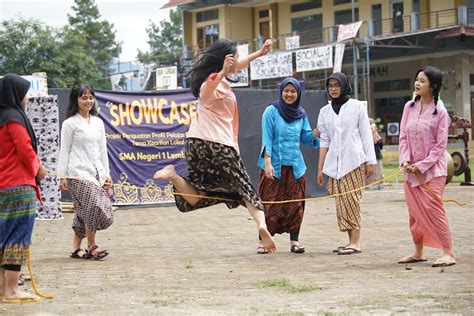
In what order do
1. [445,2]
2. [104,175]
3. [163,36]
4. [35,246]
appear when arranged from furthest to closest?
[163,36], [445,2], [35,246], [104,175]

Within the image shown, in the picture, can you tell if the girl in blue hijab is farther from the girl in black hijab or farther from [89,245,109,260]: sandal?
the girl in black hijab

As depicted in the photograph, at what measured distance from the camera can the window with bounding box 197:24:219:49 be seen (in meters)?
53.6

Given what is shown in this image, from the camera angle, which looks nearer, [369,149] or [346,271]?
[346,271]

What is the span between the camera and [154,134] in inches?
666

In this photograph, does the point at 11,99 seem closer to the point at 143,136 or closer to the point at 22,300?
the point at 22,300

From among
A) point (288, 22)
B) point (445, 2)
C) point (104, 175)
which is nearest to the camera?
point (104, 175)

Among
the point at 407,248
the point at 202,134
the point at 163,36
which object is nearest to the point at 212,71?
the point at 202,134

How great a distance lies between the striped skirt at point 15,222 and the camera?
6.49m

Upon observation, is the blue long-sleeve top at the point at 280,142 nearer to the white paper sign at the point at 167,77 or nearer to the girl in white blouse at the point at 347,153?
the girl in white blouse at the point at 347,153

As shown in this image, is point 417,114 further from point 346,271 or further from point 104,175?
point 104,175

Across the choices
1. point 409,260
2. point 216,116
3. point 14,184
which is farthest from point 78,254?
point 409,260

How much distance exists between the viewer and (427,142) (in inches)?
321

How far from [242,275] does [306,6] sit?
4335cm

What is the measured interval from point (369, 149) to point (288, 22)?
138 ft
